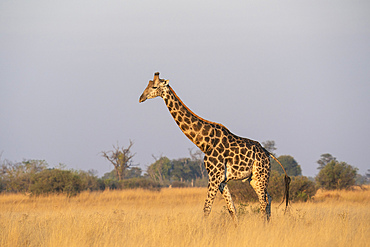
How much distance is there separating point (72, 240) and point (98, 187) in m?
22.9

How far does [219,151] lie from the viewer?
1117 centimetres

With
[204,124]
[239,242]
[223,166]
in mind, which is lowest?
[239,242]

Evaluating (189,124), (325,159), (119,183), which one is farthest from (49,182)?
(325,159)

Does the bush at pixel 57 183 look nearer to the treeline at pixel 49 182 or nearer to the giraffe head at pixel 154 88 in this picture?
the treeline at pixel 49 182

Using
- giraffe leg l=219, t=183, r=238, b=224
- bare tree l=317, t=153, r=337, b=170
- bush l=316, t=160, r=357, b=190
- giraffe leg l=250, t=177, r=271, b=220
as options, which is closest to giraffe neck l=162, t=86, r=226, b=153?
giraffe leg l=219, t=183, r=238, b=224

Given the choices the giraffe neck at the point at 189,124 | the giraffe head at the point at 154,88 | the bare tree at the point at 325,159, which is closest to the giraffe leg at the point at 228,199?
the giraffe neck at the point at 189,124

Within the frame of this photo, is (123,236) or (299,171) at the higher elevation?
(299,171)

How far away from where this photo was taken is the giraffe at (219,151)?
36.1ft

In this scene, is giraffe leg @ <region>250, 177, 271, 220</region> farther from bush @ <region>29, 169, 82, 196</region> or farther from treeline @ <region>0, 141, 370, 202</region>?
bush @ <region>29, 169, 82, 196</region>

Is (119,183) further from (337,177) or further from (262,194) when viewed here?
(262,194)

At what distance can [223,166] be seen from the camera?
11.0 meters

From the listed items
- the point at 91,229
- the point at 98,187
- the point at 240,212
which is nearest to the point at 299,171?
the point at 98,187

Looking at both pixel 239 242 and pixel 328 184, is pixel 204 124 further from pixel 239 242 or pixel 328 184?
pixel 328 184

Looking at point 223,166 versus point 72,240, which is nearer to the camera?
point 72,240
